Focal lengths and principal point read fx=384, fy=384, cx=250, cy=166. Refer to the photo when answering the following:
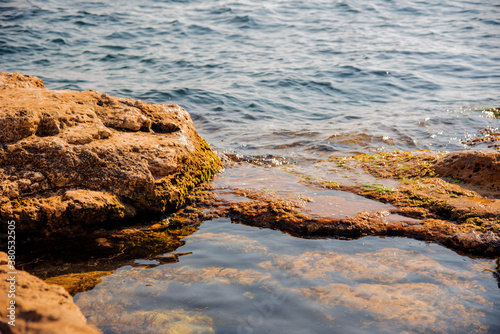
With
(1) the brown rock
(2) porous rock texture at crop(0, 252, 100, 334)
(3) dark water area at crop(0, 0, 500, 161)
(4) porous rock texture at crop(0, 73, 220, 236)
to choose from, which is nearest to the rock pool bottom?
(2) porous rock texture at crop(0, 252, 100, 334)

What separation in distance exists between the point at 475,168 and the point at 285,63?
8.67 metres

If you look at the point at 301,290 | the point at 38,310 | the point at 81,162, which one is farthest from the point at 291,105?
the point at 38,310

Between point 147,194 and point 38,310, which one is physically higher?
point 38,310

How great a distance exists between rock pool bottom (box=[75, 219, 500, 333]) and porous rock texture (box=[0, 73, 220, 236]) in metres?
0.76

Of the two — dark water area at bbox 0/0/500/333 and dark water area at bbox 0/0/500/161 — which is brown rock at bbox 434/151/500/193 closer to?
dark water area at bbox 0/0/500/333

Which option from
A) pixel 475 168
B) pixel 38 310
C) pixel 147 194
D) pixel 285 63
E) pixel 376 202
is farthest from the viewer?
pixel 285 63

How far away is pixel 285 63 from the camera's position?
1240 centimetres

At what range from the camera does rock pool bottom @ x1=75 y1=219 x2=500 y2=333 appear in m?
2.63

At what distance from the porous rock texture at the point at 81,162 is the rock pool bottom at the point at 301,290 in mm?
759

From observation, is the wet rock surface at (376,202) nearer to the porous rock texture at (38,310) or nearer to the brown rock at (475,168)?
the brown rock at (475,168)

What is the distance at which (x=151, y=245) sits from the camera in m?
3.56

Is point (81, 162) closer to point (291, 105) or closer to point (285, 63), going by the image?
point (291, 105)

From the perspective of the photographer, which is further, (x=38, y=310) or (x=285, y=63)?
(x=285, y=63)

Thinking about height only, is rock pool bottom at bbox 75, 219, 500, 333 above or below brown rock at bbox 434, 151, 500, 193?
below
